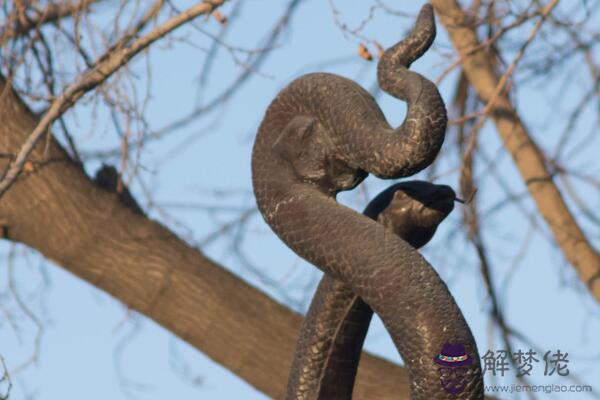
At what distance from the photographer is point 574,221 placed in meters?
3.69

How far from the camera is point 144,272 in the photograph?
3.65 m

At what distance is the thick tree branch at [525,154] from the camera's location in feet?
12.0

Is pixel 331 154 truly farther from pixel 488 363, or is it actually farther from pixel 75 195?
pixel 75 195

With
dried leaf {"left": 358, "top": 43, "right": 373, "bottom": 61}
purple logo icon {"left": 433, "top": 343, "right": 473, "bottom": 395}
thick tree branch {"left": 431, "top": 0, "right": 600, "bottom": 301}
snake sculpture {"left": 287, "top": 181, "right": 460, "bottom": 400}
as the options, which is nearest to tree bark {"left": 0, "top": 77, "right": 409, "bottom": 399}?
thick tree branch {"left": 431, "top": 0, "right": 600, "bottom": 301}

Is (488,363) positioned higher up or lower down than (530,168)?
lower down

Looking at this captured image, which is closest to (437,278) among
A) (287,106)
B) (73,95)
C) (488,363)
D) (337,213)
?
(337,213)

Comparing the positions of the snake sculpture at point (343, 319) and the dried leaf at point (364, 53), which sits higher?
the dried leaf at point (364, 53)

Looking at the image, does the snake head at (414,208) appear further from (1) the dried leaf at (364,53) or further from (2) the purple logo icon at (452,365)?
(1) the dried leaf at (364,53)

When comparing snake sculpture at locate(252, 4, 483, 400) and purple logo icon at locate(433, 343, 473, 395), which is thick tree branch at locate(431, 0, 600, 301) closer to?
snake sculpture at locate(252, 4, 483, 400)

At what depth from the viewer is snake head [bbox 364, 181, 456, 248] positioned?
1540 millimetres

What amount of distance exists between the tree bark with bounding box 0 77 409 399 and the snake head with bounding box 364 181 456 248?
2.04 m

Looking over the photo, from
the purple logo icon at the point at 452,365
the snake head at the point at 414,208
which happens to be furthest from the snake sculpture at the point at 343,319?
the purple logo icon at the point at 452,365

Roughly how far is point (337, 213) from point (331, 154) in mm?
102

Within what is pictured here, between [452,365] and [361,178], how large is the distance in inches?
12.3
